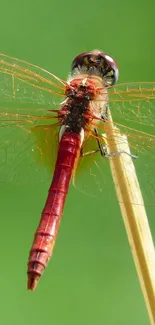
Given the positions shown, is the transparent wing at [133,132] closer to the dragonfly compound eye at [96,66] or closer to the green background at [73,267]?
the green background at [73,267]

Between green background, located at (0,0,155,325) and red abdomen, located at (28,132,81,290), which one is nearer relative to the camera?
red abdomen, located at (28,132,81,290)

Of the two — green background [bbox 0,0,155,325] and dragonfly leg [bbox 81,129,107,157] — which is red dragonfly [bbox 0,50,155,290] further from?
green background [bbox 0,0,155,325]

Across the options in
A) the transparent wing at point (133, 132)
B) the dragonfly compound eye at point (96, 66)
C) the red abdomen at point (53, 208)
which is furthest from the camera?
the dragonfly compound eye at point (96, 66)

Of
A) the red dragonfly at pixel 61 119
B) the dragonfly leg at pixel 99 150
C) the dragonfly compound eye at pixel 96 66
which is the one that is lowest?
the dragonfly leg at pixel 99 150

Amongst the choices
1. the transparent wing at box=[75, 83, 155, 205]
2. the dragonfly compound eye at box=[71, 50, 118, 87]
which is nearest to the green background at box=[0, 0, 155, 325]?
the transparent wing at box=[75, 83, 155, 205]

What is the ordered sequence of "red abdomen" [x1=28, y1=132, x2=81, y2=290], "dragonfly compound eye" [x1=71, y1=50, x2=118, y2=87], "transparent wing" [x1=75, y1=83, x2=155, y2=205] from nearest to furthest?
"red abdomen" [x1=28, y1=132, x2=81, y2=290], "transparent wing" [x1=75, y1=83, x2=155, y2=205], "dragonfly compound eye" [x1=71, y1=50, x2=118, y2=87]

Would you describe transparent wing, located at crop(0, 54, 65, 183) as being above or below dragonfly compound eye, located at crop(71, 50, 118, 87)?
below

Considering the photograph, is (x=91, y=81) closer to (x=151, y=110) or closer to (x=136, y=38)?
(x=151, y=110)

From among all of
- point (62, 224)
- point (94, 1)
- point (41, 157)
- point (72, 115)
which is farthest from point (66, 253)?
point (94, 1)

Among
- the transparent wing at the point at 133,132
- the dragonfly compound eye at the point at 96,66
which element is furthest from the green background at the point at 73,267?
the dragonfly compound eye at the point at 96,66
